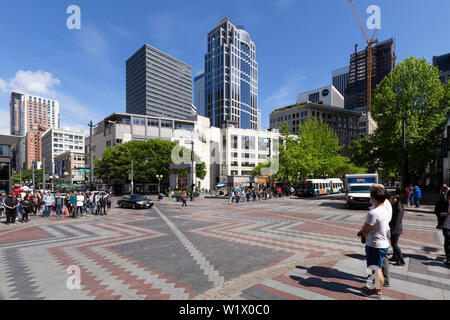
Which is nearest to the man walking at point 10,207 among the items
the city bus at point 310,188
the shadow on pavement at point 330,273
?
the shadow on pavement at point 330,273

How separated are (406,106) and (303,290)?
1119 inches

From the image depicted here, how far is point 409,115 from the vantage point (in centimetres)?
2423

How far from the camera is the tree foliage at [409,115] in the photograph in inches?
933

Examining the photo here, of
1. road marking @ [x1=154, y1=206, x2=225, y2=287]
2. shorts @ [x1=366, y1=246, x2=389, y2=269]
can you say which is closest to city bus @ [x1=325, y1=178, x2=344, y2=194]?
road marking @ [x1=154, y1=206, x2=225, y2=287]

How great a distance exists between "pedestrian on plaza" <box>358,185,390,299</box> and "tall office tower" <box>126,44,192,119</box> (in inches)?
5628

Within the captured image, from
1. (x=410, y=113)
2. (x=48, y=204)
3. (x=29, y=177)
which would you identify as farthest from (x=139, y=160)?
(x=29, y=177)

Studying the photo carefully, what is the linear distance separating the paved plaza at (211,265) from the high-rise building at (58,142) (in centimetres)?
13304

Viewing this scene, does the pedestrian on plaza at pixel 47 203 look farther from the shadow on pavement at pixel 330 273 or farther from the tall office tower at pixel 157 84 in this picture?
the tall office tower at pixel 157 84

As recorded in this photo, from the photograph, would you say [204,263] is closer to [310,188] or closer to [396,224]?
[396,224]

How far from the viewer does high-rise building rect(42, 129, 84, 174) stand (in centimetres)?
12394

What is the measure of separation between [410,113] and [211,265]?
91.9 feet

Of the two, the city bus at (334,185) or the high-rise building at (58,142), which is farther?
the high-rise building at (58,142)

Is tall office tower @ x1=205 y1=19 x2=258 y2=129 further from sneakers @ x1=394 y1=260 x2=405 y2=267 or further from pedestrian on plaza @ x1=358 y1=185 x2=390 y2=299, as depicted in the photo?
pedestrian on plaza @ x1=358 y1=185 x2=390 y2=299
